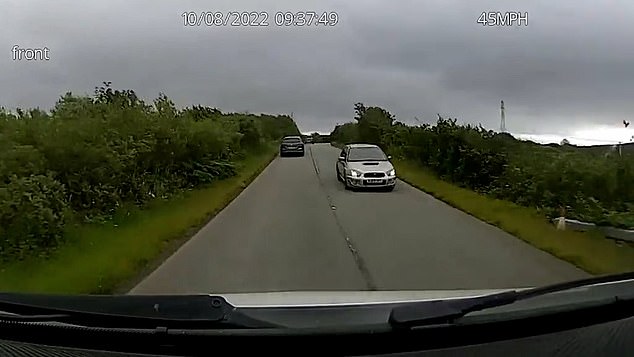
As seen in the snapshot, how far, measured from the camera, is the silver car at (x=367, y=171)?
23312 mm

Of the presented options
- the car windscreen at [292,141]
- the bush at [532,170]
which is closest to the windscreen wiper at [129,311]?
the bush at [532,170]

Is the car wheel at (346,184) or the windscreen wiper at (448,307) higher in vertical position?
the windscreen wiper at (448,307)

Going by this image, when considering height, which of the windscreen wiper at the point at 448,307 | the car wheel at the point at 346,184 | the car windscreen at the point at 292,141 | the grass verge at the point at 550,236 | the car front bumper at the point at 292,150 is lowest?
the grass verge at the point at 550,236

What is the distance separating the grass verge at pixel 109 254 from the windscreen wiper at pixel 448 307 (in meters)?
6.14

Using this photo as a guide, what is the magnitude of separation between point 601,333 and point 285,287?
595cm

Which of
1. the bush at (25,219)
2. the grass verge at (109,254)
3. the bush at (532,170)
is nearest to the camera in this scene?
the grass verge at (109,254)

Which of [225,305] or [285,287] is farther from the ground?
[225,305]

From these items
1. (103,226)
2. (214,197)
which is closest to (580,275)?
(103,226)

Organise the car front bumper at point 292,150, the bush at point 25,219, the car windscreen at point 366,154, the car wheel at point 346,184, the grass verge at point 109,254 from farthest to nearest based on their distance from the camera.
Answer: the car front bumper at point 292,150, the car windscreen at point 366,154, the car wheel at point 346,184, the bush at point 25,219, the grass verge at point 109,254

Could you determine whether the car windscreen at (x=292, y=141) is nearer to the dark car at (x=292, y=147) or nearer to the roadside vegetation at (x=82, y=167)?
the dark car at (x=292, y=147)

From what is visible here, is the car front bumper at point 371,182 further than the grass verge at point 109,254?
Yes

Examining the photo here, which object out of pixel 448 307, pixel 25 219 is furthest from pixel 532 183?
pixel 448 307

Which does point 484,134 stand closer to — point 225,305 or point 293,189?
point 293,189

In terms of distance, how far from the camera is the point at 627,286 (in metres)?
3.07
